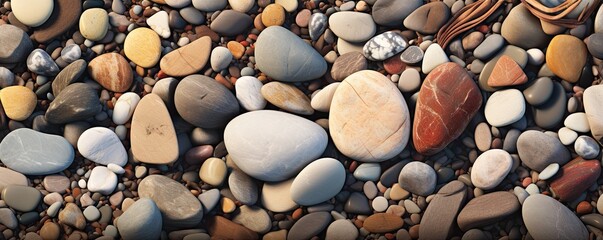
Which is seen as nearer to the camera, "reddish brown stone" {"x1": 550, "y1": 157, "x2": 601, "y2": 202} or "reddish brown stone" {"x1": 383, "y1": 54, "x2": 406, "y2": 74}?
"reddish brown stone" {"x1": 550, "y1": 157, "x2": 601, "y2": 202}

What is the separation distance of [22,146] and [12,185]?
0.36ft

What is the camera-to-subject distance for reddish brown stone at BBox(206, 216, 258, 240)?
178 cm

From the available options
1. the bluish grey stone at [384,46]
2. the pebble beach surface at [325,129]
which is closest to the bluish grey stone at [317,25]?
the pebble beach surface at [325,129]

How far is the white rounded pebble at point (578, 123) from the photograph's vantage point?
5.78 feet

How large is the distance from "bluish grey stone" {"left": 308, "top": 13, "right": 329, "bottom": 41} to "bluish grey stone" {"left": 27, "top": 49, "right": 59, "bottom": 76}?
73 centimetres

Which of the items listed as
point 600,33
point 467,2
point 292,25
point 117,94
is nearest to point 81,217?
point 117,94

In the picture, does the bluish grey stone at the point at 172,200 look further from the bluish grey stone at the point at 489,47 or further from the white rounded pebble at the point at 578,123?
the white rounded pebble at the point at 578,123

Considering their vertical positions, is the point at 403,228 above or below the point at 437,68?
below

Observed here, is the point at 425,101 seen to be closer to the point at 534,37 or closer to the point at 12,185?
the point at 534,37

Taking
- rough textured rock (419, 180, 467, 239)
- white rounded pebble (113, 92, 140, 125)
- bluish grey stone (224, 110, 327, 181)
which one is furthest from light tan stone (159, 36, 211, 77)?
rough textured rock (419, 180, 467, 239)

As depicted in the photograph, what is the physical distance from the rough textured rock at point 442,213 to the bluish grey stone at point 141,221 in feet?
2.19

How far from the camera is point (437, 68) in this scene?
71.9 inches

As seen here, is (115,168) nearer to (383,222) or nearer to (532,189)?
(383,222)

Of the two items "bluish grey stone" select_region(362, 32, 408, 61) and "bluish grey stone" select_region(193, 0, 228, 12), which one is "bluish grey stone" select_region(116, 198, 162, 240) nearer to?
"bluish grey stone" select_region(193, 0, 228, 12)
